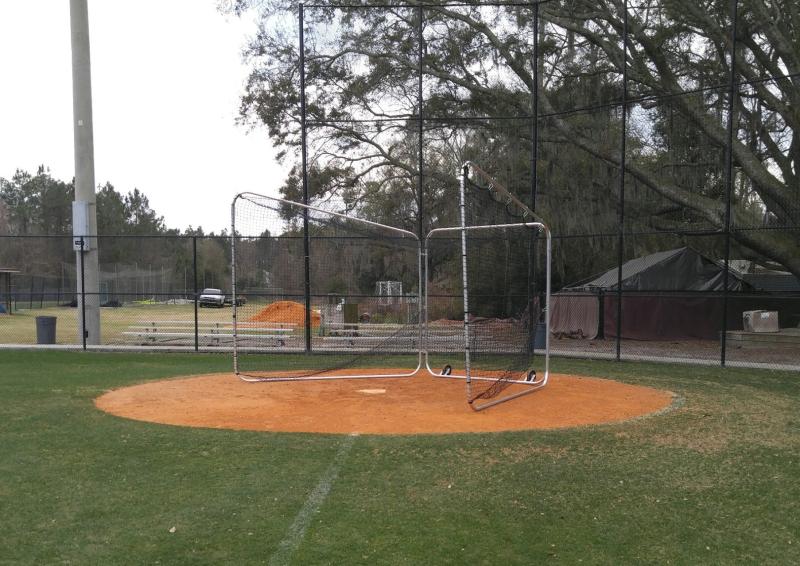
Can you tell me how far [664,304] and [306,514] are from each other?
18172 millimetres

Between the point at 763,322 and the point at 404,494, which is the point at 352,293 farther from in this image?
the point at 763,322

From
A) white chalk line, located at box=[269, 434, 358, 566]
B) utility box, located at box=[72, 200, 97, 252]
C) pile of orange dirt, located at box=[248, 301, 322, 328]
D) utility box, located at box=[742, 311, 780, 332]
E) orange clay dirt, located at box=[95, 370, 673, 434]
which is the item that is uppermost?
utility box, located at box=[72, 200, 97, 252]

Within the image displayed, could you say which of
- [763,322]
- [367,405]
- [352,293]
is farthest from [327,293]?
[763,322]

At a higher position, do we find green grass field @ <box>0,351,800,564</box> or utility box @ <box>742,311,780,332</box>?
utility box @ <box>742,311,780,332</box>

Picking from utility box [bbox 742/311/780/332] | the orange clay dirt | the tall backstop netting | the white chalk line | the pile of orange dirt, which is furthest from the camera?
utility box [bbox 742/311/780/332]

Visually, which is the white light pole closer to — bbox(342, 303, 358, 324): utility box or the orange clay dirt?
bbox(342, 303, 358, 324): utility box

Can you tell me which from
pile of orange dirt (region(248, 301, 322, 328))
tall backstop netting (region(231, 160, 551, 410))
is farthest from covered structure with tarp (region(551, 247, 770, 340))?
pile of orange dirt (region(248, 301, 322, 328))

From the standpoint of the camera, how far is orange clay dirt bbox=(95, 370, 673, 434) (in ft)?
22.7

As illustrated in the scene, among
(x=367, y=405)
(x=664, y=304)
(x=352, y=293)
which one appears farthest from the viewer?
(x=664, y=304)

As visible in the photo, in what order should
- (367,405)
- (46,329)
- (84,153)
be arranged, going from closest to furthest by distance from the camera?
(367,405) < (46,329) < (84,153)

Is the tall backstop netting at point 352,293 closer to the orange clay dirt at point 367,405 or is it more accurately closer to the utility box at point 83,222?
the orange clay dirt at point 367,405

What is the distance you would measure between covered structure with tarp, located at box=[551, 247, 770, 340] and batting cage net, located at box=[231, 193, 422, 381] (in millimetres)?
7521

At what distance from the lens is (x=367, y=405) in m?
8.05

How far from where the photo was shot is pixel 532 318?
10289 millimetres
